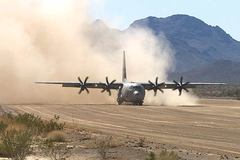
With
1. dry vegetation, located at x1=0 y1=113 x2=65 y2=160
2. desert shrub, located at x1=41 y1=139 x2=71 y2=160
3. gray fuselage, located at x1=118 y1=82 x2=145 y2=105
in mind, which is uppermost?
gray fuselage, located at x1=118 y1=82 x2=145 y2=105

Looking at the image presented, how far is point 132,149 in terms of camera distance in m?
21.6

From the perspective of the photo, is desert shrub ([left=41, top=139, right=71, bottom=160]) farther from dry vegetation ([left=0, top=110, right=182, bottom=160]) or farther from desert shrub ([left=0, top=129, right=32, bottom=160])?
desert shrub ([left=0, top=129, right=32, bottom=160])

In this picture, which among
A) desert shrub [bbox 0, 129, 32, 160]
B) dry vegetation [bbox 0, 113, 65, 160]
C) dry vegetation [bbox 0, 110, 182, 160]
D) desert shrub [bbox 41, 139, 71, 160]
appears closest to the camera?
desert shrub [bbox 0, 129, 32, 160]

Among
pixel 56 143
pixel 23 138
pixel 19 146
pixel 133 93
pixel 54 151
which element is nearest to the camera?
pixel 19 146

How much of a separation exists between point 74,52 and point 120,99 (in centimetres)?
2628

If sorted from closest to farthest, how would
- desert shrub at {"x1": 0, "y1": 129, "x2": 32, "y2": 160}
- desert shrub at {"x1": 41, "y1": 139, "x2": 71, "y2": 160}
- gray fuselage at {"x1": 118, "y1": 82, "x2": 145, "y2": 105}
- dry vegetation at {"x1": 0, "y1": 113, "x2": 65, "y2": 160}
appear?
desert shrub at {"x1": 0, "y1": 129, "x2": 32, "y2": 160}
dry vegetation at {"x1": 0, "y1": 113, "x2": 65, "y2": 160}
desert shrub at {"x1": 41, "y1": 139, "x2": 71, "y2": 160}
gray fuselage at {"x1": 118, "y1": 82, "x2": 145, "y2": 105}

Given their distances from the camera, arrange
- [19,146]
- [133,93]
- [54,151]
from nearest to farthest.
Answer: [19,146] → [54,151] → [133,93]

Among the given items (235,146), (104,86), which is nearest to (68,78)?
(104,86)

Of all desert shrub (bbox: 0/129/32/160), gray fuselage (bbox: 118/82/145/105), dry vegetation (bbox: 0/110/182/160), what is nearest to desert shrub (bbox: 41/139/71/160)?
dry vegetation (bbox: 0/110/182/160)

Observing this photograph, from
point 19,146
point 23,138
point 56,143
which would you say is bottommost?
point 56,143

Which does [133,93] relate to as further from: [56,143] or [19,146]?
[19,146]

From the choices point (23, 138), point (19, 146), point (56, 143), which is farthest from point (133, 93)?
point (19, 146)

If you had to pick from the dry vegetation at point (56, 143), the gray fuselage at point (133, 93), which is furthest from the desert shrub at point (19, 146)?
the gray fuselage at point (133, 93)

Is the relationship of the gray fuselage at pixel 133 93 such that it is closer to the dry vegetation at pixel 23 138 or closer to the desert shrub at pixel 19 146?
the dry vegetation at pixel 23 138
